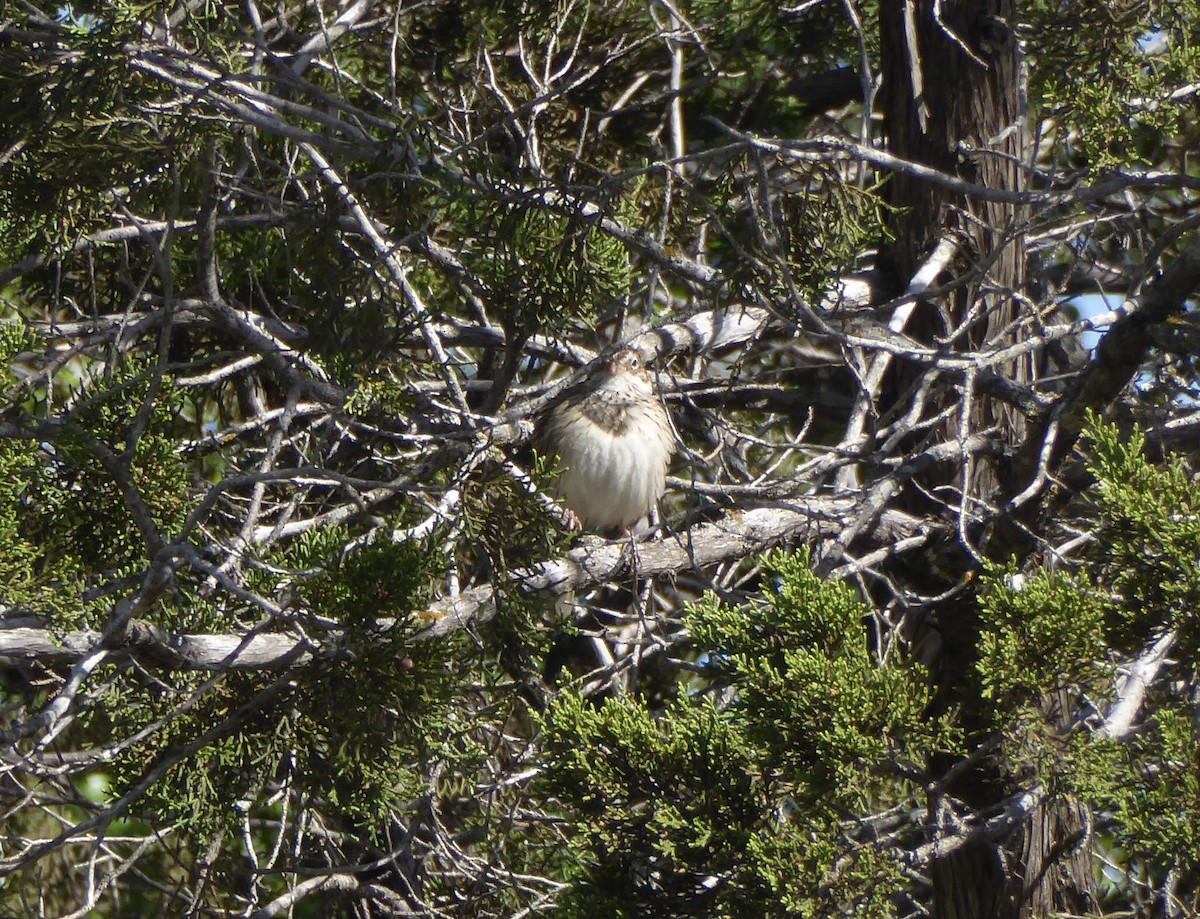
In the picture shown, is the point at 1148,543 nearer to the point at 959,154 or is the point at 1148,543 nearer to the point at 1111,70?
the point at 1111,70

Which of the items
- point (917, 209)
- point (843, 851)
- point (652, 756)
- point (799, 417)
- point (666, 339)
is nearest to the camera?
point (843, 851)

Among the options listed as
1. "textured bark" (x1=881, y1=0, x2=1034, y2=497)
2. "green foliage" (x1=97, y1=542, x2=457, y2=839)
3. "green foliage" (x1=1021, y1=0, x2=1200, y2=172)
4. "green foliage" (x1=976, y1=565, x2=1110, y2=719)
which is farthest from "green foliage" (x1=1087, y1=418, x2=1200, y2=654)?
"textured bark" (x1=881, y1=0, x2=1034, y2=497)

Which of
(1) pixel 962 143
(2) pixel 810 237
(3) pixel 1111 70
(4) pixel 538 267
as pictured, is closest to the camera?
(4) pixel 538 267

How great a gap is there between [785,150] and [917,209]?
6.53 ft

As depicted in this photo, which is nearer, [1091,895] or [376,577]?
[376,577]

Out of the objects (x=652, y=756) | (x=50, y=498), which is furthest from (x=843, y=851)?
(x=50, y=498)

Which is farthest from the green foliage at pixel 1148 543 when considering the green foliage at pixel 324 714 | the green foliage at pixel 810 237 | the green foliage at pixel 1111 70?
the green foliage at pixel 324 714

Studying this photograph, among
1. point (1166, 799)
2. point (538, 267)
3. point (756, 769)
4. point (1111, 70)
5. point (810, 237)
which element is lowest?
point (756, 769)

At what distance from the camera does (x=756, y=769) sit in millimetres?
2592

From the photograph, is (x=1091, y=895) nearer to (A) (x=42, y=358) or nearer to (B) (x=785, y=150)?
(B) (x=785, y=150)

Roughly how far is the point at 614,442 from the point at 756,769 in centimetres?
297

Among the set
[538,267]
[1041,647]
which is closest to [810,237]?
[538,267]

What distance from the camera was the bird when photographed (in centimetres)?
547

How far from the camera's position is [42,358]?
4.43m
